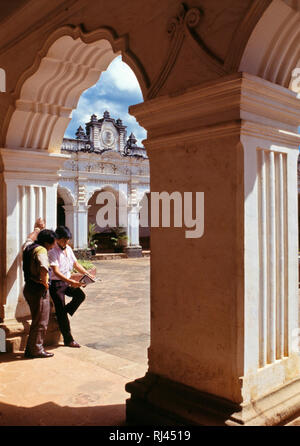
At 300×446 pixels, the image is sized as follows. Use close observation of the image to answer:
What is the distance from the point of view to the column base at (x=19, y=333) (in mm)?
4820

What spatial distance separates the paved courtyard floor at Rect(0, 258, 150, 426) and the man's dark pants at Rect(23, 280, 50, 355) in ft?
0.53

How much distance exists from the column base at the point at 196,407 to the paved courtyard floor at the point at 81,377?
13.0 inches

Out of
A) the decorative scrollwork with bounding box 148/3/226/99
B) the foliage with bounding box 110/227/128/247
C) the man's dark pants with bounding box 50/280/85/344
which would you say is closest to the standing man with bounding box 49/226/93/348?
the man's dark pants with bounding box 50/280/85/344

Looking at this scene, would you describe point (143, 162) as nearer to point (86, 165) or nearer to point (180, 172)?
point (86, 165)

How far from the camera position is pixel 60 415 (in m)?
3.27

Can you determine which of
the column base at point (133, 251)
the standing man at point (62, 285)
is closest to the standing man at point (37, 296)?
the standing man at point (62, 285)

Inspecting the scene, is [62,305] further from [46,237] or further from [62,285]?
[46,237]

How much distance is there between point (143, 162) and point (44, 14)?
717 inches

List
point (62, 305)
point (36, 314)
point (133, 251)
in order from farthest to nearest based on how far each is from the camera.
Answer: point (133, 251) < point (62, 305) < point (36, 314)

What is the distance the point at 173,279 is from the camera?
2.87m

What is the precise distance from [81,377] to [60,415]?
2.65 feet

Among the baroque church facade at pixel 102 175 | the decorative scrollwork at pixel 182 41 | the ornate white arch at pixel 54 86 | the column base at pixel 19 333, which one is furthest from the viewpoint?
the baroque church facade at pixel 102 175

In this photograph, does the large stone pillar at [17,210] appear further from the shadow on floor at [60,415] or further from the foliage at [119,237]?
the foliage at [119,237]

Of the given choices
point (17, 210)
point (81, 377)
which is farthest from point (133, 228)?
point (81, 377)
